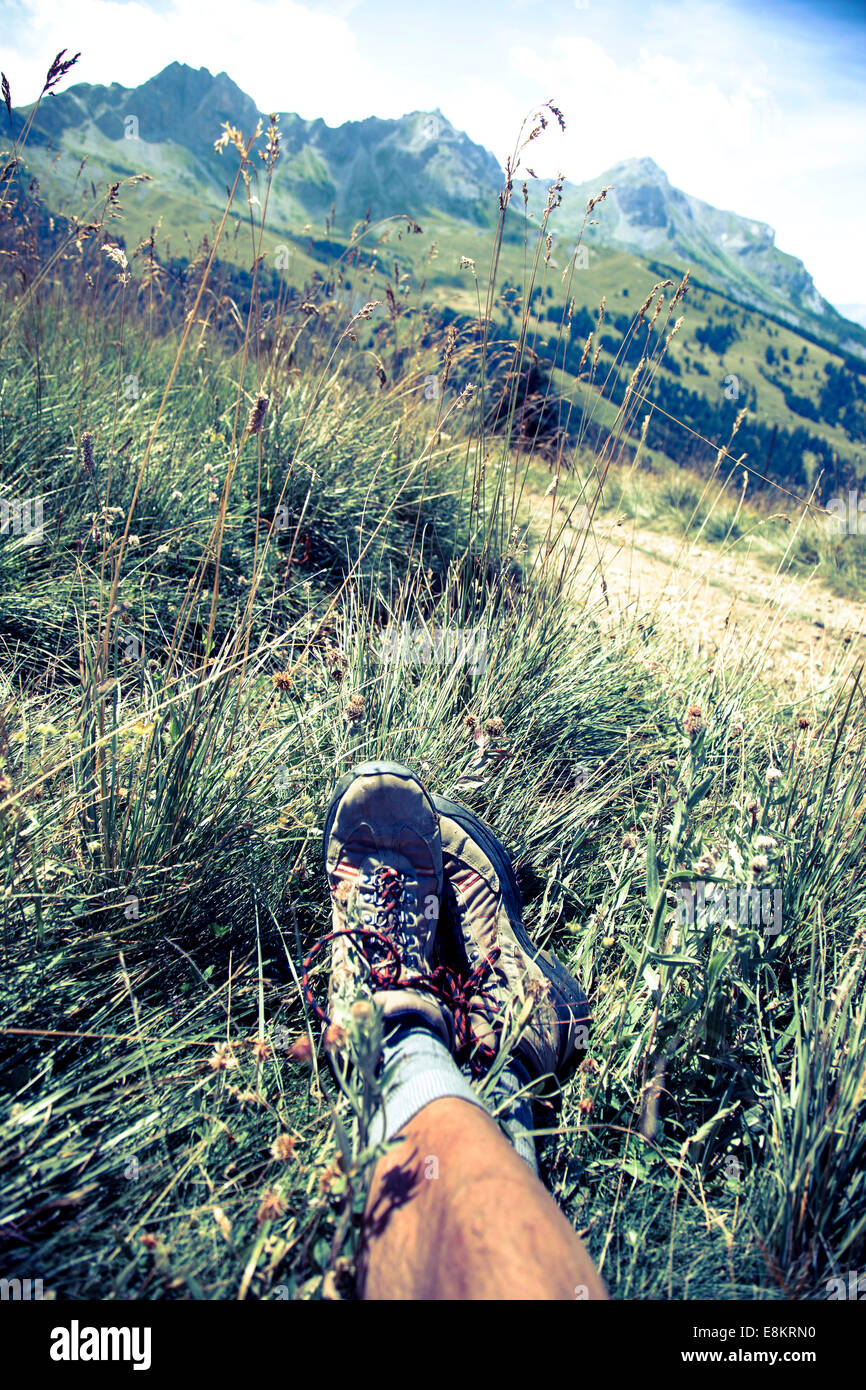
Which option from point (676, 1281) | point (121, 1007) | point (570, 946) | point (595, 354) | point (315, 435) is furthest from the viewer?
point (315, 435)

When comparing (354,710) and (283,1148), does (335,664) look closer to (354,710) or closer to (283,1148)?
(354,710)

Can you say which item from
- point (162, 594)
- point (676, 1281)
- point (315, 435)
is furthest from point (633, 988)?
point (315, 435)

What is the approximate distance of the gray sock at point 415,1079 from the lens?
98 cm

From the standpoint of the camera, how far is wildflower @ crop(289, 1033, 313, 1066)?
3.48ft

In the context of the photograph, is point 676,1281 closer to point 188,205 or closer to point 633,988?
point 633,988

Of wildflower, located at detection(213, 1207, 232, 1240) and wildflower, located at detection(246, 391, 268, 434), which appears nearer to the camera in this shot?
wildflower, located at detection(213, 1207, 232, 1240)

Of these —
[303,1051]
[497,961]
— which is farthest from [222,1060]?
[497,961]

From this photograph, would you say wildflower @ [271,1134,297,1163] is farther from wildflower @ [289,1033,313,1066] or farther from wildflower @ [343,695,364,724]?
wildflower @ [343,695,364,724]

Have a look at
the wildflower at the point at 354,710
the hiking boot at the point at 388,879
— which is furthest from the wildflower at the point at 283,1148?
the wildflower at the point at 354,710

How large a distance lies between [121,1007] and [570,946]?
3.03 feet

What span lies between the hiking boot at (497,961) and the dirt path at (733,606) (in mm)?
1148

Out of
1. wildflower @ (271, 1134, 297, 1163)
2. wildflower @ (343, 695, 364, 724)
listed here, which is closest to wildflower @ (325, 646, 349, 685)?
wildflower @ (343, 695, 364, 724)

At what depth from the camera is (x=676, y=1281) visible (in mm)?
901

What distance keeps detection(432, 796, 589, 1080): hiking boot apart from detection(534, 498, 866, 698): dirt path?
3.77 ft
